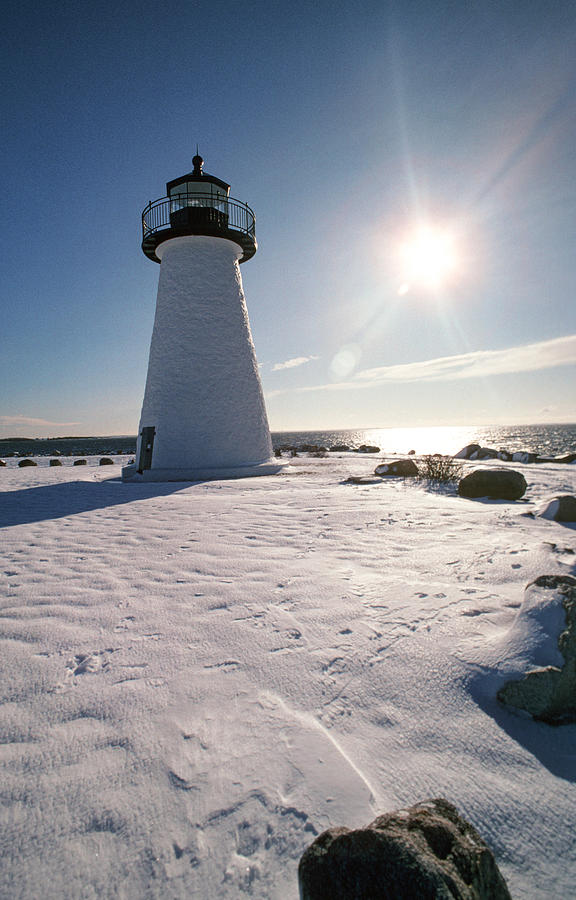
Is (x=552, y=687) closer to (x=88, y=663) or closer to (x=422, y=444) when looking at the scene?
(x=88, y=663)

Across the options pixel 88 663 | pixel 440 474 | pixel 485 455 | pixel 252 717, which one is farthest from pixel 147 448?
pixel 485 455

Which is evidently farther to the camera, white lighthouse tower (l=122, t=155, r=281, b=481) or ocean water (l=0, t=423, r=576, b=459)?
ocean water (l=0, t=423, r=576, b=459)

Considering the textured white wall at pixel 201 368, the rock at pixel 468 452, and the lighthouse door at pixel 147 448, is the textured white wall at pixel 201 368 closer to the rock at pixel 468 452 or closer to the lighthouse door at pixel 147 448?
the lighthouse door at pixel 147 448

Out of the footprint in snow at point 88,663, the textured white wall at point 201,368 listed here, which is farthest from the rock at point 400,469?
the footprint in snow at point 88,663

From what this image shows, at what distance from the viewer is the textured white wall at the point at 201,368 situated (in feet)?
42.2

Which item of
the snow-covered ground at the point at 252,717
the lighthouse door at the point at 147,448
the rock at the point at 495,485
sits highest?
the lighthouse door at the point at 147,448

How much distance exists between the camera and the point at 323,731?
1913mm

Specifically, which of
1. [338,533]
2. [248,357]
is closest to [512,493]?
[338,533]

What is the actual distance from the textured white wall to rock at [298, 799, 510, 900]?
1201cm

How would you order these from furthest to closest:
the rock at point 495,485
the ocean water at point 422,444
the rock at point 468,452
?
1. the ocean water at point 422,444
2. the rock at point 468,452
3. the rock at point 495,485

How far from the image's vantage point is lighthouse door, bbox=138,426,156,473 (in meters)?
13.1

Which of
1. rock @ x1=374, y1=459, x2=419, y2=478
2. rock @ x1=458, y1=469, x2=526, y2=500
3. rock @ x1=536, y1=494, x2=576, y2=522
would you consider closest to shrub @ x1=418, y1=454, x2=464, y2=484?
rock @ x1=374, y1=459, x2=419, y2=478

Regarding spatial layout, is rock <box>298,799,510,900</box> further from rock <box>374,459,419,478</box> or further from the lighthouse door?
the lighthouse door

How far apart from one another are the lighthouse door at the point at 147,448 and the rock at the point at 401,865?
12.9m
